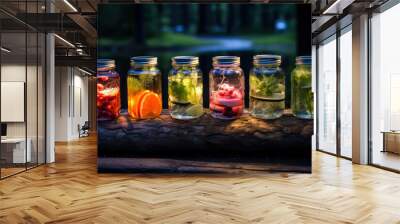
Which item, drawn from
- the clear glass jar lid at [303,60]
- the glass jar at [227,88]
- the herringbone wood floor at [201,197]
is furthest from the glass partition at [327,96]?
the glass jar at [227,88]

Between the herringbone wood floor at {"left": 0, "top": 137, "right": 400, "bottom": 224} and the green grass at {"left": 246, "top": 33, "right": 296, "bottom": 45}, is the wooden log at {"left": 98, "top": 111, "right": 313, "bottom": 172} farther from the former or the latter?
the green grass at {"left": 246, "top": 33, "right": 296, "bottom": 45}

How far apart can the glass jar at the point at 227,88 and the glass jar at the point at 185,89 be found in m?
0.27

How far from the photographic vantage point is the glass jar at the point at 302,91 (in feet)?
21.0

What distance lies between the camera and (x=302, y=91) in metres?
6.43

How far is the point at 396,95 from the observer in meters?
6.69

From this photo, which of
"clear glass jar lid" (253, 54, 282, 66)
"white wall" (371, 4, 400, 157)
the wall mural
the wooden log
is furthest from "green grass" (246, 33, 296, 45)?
"white wall" (371, 4, 400, 157)

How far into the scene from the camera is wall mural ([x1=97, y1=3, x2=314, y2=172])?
21.0 ft

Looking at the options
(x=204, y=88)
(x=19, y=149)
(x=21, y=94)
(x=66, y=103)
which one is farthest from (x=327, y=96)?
(x=66, y=103)

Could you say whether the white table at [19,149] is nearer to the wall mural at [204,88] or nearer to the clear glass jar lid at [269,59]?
the wall mural at [204,88]

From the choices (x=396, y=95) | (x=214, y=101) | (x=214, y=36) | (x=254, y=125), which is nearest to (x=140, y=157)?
(x=214, y=101)

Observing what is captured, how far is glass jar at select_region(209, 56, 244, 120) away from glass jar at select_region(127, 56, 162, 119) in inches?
36.9

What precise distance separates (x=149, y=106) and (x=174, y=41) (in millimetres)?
1150

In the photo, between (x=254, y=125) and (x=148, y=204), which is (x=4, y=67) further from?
(x=254, y=125)

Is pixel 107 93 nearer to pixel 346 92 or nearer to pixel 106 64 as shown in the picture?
pixel 106 64
